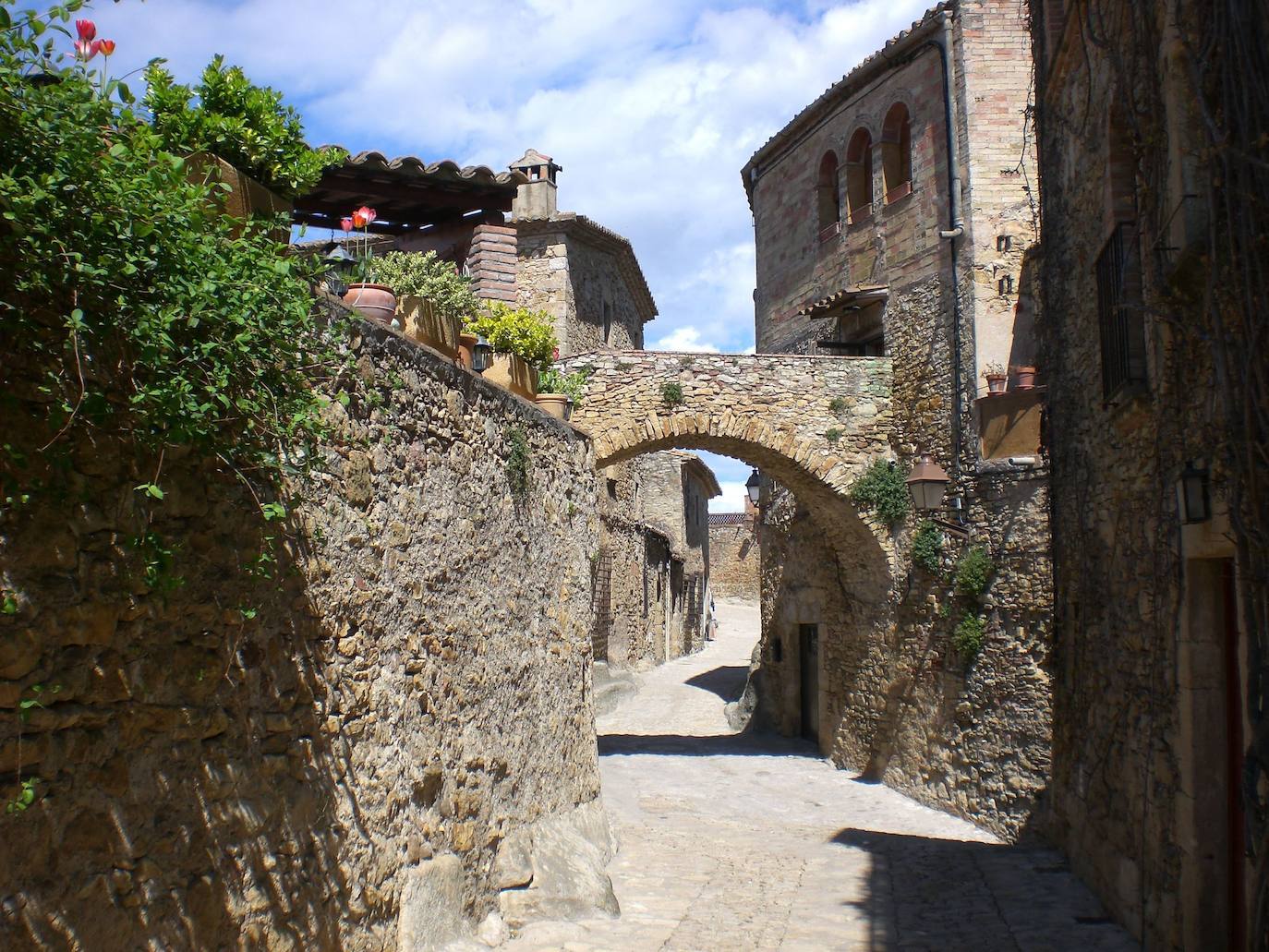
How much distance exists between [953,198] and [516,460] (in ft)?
28.7

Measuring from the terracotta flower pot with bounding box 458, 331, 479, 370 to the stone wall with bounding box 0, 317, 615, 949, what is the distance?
0.93 ft

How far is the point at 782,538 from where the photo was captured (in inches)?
659

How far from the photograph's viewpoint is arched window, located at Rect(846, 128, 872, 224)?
1530 centimetres

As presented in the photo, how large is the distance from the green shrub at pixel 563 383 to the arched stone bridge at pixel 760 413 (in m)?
0.49

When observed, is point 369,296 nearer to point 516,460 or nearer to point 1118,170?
point 516,460

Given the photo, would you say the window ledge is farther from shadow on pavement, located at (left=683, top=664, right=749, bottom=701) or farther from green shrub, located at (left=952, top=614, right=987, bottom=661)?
shadow on pavement, located at (left=683, top=664, right=749, bottom=701)

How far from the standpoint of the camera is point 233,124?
4074 mm

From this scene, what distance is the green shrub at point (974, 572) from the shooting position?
11977 mm

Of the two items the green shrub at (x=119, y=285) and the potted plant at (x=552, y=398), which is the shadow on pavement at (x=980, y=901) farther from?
the green shrub at (x=119, y=285)

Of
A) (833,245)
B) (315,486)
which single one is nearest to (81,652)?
(315,486)

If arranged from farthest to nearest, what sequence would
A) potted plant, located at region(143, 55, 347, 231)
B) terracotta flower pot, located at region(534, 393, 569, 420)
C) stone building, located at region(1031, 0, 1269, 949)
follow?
terracotta flower pot, located at region(534, 393, 569, 420) → stone building, located at region(1031, 0, 1269, 949) → potted plant, located at region(143, 55, 347, 231)

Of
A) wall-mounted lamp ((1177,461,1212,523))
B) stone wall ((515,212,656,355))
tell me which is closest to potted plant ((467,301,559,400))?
wall-mounted lamp ((1177,461,1212,523))

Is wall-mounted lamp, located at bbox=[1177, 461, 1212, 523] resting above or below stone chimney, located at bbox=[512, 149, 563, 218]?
below

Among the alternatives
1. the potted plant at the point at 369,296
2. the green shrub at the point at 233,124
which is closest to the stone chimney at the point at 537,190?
the potted plant at the point at 369,296
